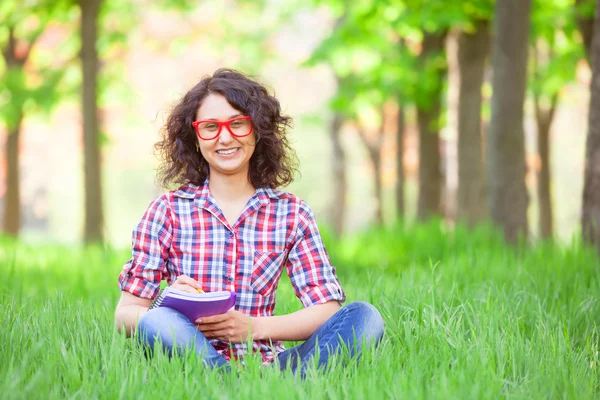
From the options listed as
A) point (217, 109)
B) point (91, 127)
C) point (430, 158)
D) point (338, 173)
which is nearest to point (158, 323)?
point (217, 109)

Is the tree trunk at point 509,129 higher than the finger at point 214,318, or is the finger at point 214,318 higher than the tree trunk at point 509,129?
the tree trunk at point 509,129

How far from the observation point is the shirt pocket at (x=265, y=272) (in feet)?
9.77

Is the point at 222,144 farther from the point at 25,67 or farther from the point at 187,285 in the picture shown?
the point at 25,67

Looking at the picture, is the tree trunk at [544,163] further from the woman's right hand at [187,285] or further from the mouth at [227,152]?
the woman's right hand at [187,285]

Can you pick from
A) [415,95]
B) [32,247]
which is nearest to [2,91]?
[32,247]

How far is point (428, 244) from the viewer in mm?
7051

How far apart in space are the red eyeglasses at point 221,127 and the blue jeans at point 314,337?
2.64 feet

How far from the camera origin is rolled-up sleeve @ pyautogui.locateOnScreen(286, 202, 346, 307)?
2.96 meters

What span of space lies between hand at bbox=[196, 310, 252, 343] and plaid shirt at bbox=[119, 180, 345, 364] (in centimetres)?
11

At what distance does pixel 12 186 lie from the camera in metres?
12.6

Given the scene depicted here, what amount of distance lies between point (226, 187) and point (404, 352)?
40.9 inches

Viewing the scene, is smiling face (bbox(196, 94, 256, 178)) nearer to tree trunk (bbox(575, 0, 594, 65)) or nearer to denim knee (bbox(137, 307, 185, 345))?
denim knee (bbox(137, 307, 185, 345))

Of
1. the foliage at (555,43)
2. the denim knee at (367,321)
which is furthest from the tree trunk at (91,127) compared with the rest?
the denim knee at (367,321)

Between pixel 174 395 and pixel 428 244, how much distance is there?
5075 mm
